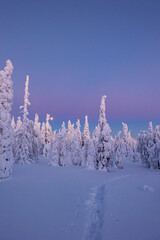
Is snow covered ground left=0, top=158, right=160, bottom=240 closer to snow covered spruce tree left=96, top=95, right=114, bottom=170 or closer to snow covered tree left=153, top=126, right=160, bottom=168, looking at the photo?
snow covered spruce tree left=96, top=95, right=114, bottom=170

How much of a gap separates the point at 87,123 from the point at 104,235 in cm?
5439

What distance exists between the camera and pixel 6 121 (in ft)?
57.1

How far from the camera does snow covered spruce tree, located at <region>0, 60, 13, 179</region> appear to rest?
54.1 ft

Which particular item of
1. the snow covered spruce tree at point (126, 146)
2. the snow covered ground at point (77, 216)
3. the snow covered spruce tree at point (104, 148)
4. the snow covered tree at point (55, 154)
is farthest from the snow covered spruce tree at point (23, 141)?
the snow covered spruce tree at point (126, 146)

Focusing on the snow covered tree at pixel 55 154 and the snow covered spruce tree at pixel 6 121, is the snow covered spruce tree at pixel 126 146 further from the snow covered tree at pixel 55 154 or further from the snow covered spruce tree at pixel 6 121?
the snow covered spruce tree at pixel 6 121

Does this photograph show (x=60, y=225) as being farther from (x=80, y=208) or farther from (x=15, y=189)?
(x=15, y=189)

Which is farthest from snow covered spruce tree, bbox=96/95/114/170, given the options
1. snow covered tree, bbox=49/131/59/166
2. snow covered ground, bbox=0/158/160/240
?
snow covered ground, bbox=0/158/160/240

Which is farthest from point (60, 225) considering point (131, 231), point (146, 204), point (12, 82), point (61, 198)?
point (12, 82)

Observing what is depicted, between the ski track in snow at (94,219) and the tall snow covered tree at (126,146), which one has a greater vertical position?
the tall snow covered tree at (126,146)

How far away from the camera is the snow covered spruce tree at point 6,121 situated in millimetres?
16487

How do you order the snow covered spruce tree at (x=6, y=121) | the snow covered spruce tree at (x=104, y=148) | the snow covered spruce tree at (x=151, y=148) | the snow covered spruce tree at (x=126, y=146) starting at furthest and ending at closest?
1. the snow covered spruce tree at (x=126, y=146)
2. the snow covered spruce tree at (x=151, y=148)
3. the snow covered spruce tree at (x=104, y=148)
4. the snow covered spruce tree at (x=6, y=121)

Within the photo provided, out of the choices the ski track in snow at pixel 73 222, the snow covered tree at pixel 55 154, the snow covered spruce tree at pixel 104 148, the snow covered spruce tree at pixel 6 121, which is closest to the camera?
the ski track in snow at pixel 73 222

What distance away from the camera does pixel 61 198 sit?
10.4 meters

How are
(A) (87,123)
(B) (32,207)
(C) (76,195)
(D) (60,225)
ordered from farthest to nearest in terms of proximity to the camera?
(A) (87,123) < (C) (76,195) < (B) (32,207) < (D) (60,225)
